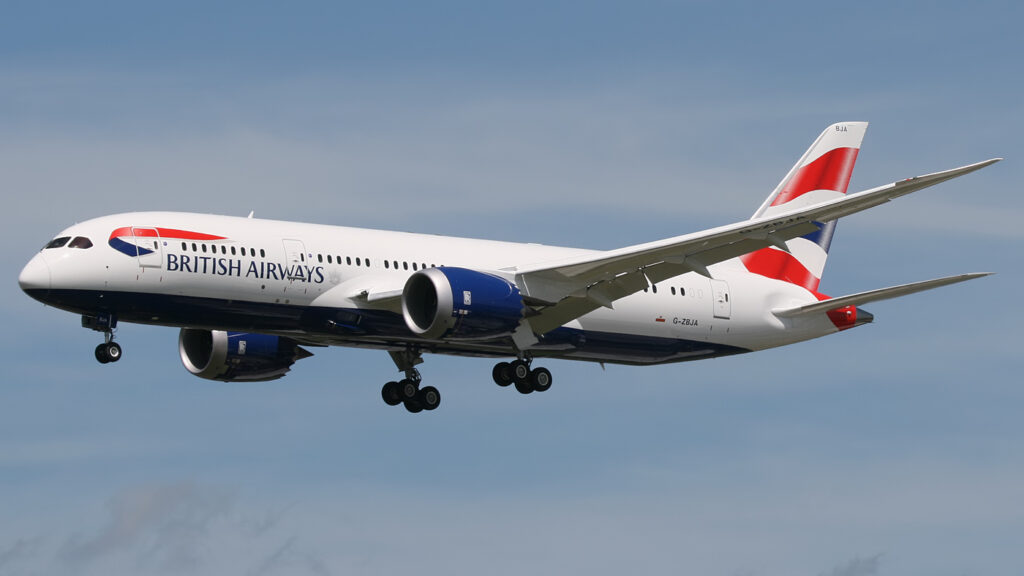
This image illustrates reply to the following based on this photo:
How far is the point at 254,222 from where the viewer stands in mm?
41938

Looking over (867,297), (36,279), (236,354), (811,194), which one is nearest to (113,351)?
(36,279)

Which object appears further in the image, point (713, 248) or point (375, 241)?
point (375, 241)

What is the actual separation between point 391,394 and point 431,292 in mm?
7482

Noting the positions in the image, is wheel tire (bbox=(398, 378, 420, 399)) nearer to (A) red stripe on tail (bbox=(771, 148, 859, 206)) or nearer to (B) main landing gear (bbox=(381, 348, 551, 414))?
(B) main landing gear (bbox=(381, 348, 551, 414))

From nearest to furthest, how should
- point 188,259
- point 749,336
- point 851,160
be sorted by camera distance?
1. point 188,259
2. point 749,336
3. point 851,160

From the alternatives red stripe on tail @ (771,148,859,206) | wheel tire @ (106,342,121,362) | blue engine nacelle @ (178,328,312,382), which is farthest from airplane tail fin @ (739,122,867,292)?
wheel tire @ (106,342,121,362)

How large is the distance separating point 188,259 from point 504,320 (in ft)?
26.8

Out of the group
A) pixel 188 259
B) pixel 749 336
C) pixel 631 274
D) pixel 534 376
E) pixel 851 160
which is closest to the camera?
pixel 188 259

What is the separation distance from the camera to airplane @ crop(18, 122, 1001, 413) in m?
39.6

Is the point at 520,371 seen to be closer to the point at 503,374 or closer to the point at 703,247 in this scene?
the point at 503,374

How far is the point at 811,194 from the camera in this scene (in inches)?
2074

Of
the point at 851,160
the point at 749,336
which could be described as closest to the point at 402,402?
the point at 749,336

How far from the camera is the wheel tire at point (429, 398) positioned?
48344 mm

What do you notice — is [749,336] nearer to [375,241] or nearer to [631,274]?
[631,274]
